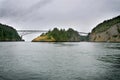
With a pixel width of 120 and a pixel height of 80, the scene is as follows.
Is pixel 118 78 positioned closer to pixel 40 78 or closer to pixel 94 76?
pixel 94 76

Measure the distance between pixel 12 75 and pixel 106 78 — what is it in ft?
41.4

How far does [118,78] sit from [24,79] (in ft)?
39.3

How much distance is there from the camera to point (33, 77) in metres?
25.6

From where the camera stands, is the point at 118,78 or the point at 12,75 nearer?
the point at 118,78

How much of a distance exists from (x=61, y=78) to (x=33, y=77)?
3708mm

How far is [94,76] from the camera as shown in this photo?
26.3 m

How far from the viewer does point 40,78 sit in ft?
82.0

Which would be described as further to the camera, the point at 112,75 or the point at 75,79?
the point at 112,75

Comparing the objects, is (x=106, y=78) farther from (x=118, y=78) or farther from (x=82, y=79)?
(x=82, y=79)

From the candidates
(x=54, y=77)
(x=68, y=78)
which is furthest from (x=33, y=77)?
(x=68, y=78)

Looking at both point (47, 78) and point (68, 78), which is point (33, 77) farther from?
point (68, 78)

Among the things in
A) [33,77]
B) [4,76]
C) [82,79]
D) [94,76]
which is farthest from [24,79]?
[94,76]

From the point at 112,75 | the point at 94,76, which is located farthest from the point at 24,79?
the point at 112,75

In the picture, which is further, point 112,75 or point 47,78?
point 112,75
